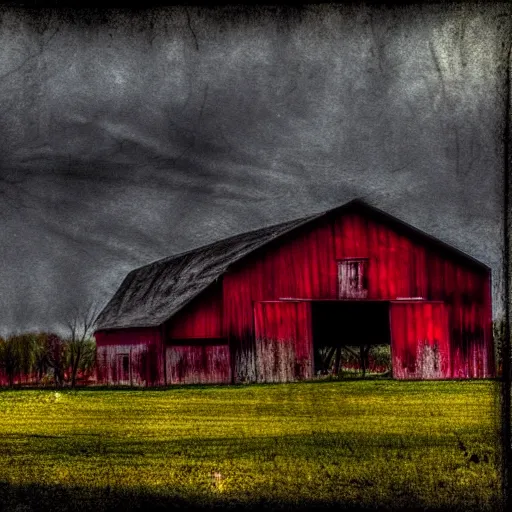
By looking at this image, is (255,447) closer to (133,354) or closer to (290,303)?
(290,303)

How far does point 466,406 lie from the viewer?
4.35 metres

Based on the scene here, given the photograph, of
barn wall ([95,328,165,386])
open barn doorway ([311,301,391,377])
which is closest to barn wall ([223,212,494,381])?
open barn doorway ([311,301,391,377])

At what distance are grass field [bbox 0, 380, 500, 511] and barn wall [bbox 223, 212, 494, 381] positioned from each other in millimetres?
217

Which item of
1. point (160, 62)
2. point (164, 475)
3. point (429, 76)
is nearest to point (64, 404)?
point (164, 475)

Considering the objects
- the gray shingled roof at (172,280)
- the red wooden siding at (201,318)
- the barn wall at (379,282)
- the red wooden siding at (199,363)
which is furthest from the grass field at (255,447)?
the gray shingled roof at (172,280)

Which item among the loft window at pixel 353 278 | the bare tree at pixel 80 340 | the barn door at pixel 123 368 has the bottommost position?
the barn door at pixel 123 368

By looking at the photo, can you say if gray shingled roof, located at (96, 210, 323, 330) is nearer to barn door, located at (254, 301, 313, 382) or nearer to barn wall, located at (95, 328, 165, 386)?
barn wall, located at (95, 328, 165, 386)

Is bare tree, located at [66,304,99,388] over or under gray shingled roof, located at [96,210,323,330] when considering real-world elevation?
under

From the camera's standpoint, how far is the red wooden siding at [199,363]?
14.7 ft

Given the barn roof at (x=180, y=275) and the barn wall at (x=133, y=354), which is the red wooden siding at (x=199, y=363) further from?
the barn roof at (x=180, y=275)

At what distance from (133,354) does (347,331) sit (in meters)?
1.39

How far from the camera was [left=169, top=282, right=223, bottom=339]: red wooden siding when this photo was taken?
4508 mm

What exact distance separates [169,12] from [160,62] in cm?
29

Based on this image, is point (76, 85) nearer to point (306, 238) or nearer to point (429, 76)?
point (306, 238)
